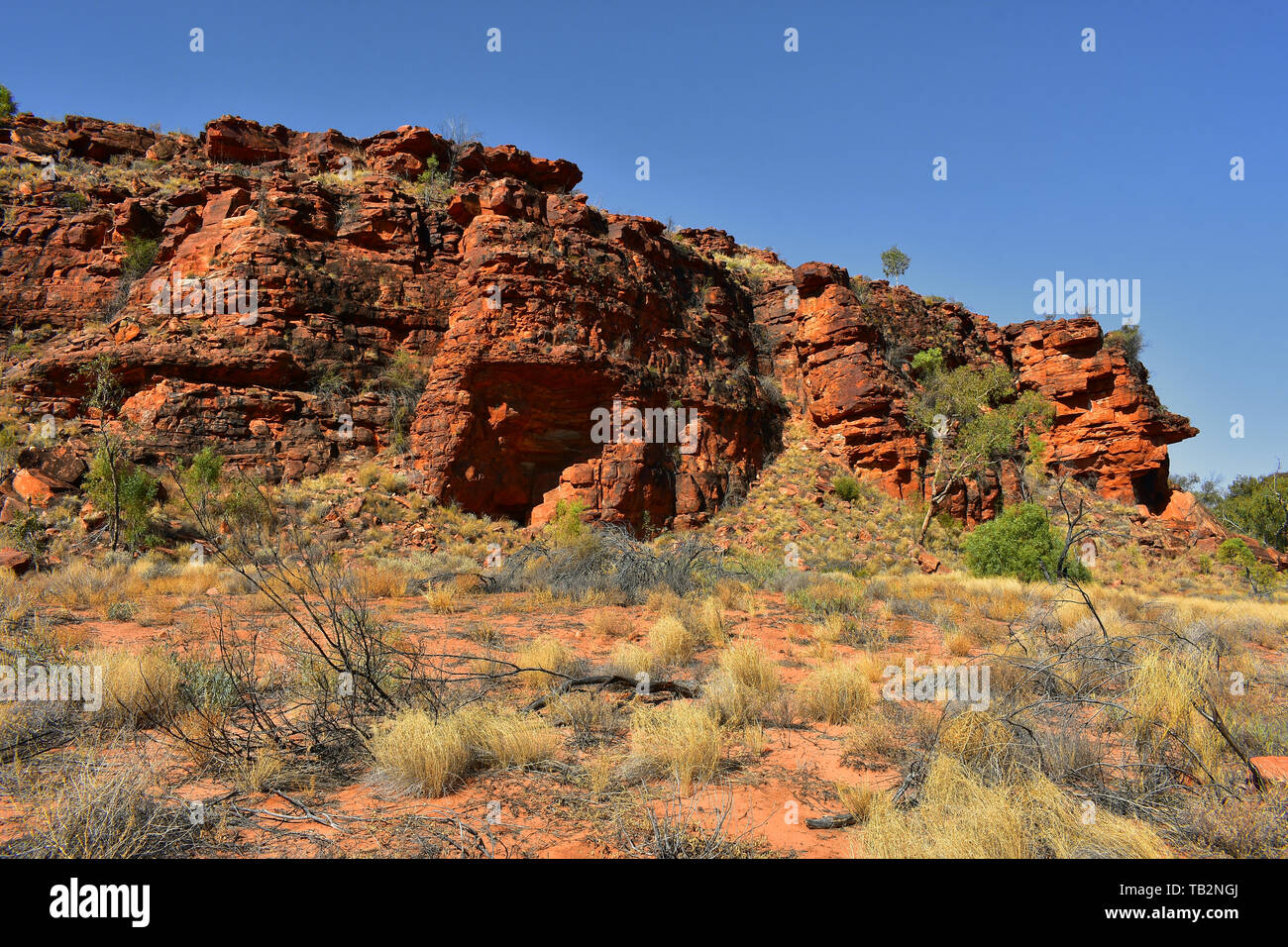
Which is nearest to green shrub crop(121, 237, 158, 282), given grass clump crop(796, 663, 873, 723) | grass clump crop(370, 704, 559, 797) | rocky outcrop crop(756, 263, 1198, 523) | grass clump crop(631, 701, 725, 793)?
grass clump crop(370, 704, 559, 797)

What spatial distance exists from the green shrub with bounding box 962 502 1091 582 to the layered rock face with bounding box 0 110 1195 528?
6388 millimetres

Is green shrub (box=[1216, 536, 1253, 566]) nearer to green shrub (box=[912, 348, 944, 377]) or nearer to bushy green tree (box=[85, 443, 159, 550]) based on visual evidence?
green shrub (box=[912, 348, 944, 377])

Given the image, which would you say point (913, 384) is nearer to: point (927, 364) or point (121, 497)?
point (927, 364)

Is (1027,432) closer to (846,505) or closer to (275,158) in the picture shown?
(846,505)

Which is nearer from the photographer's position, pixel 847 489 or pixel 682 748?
pixel 682 748

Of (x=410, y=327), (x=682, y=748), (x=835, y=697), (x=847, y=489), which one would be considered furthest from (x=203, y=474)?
(x=847, y=489)

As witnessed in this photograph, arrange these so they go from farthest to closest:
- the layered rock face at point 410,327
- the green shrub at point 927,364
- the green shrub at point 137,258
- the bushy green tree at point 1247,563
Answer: the green shrub at point 927,364
the bushy green tree at point 1247,563
the green shrub at point 137,258
the layered rock face at point 410,327

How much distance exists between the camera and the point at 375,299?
64.7 ft

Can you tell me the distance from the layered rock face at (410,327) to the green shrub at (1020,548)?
639 cm

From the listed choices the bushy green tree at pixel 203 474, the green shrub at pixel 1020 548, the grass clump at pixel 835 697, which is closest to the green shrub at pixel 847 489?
the green shrub at pixel 1020 548

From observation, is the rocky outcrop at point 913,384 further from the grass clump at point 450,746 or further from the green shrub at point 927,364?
the grass clump at point 450,746

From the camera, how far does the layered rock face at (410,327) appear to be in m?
17.2

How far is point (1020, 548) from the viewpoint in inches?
606

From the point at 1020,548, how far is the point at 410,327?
19.4 m
